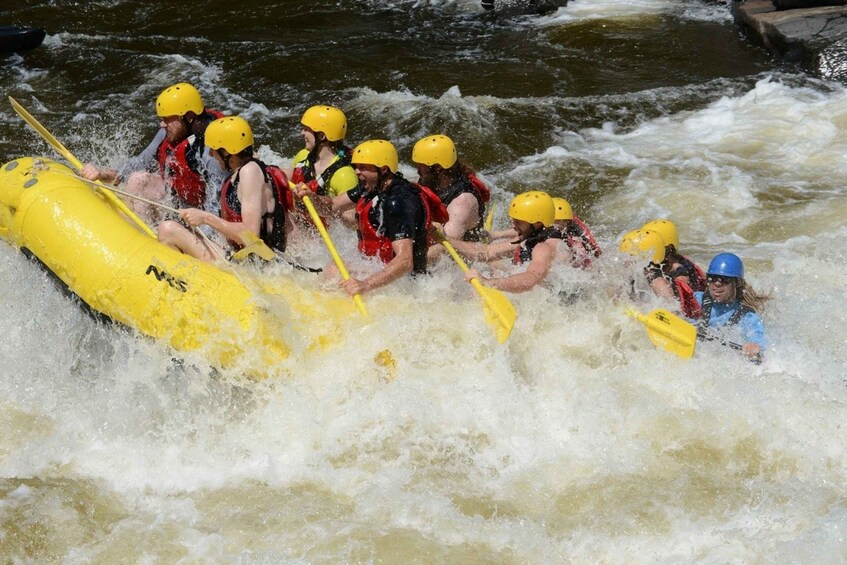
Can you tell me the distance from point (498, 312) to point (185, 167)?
2414mm

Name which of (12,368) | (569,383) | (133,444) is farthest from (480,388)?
(12,368)

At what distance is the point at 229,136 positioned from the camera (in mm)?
5148

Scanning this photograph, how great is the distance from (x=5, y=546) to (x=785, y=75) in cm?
944

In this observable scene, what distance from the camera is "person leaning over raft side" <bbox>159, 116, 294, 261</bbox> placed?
16.9 ft

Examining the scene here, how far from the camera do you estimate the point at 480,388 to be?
5.07 metres

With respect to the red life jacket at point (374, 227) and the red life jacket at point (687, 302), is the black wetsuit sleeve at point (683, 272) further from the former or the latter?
the red life jacket at point (374, 227)

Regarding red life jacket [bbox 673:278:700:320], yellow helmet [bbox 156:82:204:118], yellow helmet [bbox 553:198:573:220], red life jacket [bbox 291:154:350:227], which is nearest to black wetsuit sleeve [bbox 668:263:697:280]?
red life jacket [bbox 673:278:700:320]

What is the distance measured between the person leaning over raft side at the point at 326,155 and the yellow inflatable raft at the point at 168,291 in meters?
0.96

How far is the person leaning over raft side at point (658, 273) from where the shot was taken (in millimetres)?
5492

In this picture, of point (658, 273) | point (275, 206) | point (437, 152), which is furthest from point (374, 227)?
point (658, 273)

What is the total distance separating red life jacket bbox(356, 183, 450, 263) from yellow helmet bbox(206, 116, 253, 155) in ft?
2.55

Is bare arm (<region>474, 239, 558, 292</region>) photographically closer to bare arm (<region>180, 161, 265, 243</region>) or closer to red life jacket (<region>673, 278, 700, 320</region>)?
red life jacket (<region>673, 278, 700, 320</region>)

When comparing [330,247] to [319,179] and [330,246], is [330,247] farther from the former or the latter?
A: [319,179]

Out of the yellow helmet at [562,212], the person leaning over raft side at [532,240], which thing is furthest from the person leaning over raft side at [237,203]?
the yellow helmet at [562,212]
